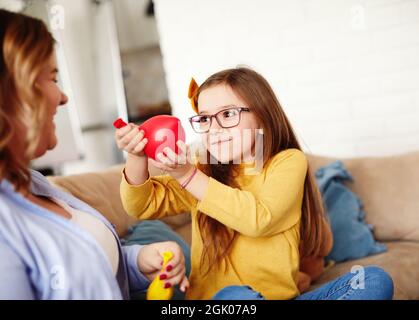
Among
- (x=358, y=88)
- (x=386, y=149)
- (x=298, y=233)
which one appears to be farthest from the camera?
(x=386, y=149)

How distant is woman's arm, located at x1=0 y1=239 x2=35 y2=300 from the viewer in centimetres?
44

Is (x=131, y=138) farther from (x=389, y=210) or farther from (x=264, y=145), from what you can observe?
(x=389, y=210)

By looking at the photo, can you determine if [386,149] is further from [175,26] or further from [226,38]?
[175,26]

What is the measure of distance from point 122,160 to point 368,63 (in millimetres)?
783

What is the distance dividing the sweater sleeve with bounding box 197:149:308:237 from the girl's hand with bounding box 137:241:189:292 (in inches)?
3.4

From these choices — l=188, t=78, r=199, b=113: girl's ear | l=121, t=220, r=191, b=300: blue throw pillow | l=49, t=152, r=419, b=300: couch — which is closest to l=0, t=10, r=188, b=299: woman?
l=188, t=78, r=199, b=113: girl's ear

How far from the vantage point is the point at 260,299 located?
580 mm

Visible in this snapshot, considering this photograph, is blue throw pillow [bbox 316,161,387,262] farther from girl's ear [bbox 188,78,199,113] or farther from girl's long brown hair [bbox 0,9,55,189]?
girl's long brown hair [bbox 0,9,55,189]

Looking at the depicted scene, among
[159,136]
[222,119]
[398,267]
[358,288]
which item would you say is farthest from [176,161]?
[398,267]

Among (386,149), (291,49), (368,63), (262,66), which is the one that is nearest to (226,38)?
(262,66)

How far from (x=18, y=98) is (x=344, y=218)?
42.5 inches

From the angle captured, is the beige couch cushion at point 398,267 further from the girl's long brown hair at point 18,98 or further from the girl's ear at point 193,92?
the girl's long brown hair at point 18,98

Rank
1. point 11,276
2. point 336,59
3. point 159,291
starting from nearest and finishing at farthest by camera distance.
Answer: point 11,276, point 159,291, point 336,59

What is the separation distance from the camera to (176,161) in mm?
590
